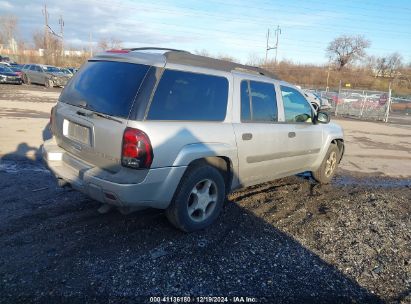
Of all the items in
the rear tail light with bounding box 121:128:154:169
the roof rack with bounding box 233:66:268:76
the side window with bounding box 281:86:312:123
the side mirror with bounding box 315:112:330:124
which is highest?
the roof rack with bounding box 233:66:268:76

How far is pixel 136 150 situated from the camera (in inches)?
125

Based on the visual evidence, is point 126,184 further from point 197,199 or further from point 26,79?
point 26,79

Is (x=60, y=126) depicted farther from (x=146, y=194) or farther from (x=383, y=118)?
(x=383, y=118)

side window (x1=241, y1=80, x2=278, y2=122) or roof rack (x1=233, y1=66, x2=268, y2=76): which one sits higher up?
roof rack (x1=233, y1=66, x2=268, y2=76)

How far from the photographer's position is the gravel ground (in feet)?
9.71

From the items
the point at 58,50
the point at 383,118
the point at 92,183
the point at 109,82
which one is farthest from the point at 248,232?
the point at 58,50

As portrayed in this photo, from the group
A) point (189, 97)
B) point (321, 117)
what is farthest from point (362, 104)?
A: point (189, 97)

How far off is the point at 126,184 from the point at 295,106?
10.4 ft

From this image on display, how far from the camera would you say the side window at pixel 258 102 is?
4.25 m

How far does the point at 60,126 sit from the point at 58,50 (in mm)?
62946

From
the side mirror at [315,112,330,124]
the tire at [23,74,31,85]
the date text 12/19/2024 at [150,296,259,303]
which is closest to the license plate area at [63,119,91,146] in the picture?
the date text 12/19/2024 at [150,296,259,303]

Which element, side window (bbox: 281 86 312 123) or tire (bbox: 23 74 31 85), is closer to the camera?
side window (bbox: 281 86 312 123)

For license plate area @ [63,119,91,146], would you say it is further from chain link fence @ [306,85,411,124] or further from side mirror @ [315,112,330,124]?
chain link fence @ [306,85,411,124]

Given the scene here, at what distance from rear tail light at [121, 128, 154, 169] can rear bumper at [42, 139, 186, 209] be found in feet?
0.28
